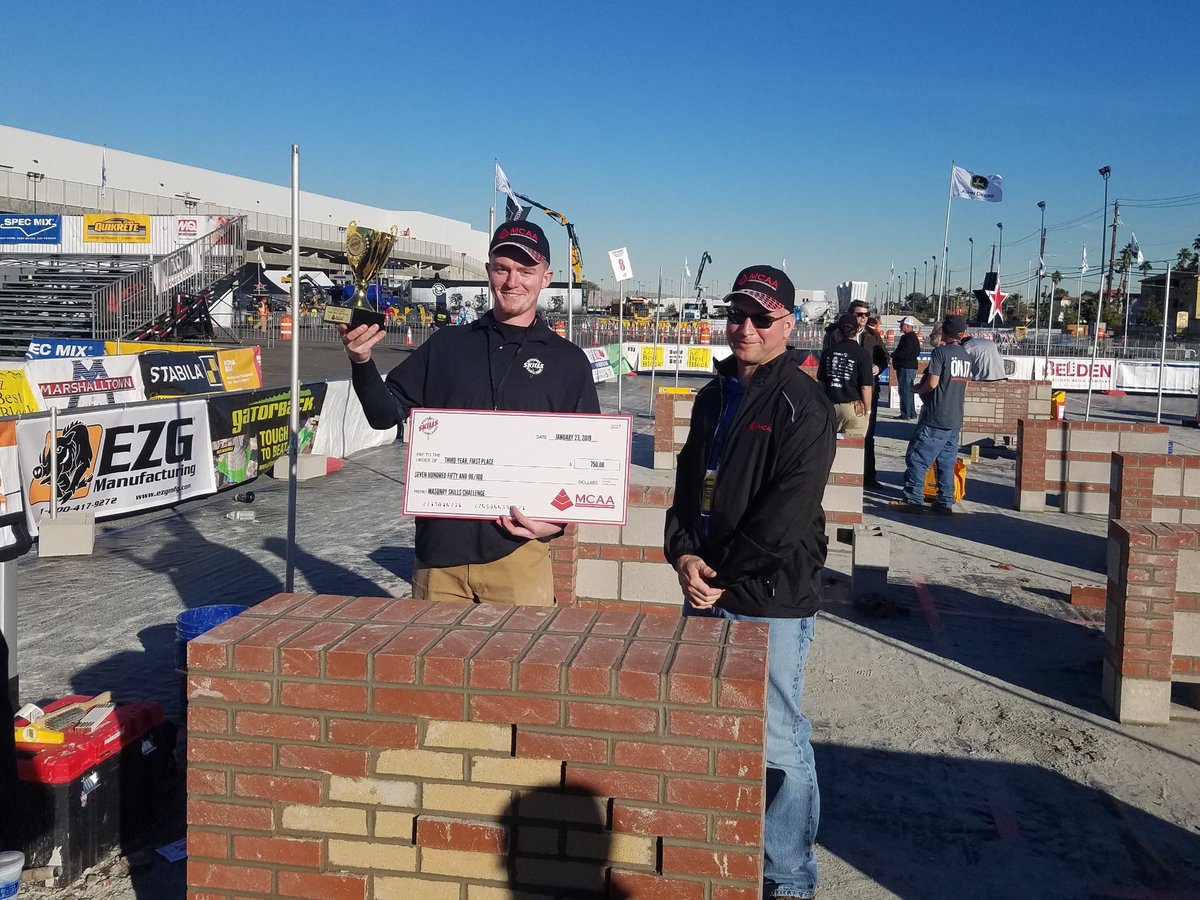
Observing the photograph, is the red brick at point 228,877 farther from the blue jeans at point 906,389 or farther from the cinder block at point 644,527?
the blue jeans at point 906,389

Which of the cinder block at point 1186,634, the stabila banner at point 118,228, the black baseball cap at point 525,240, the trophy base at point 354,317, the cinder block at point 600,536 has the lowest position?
the cinder block at point 1186,634

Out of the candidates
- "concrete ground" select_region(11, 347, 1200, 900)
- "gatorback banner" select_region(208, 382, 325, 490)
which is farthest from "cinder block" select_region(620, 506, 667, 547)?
"gatorback banner" select_region(208, 382, 325, 490)

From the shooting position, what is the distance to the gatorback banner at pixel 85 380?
13.6 metres

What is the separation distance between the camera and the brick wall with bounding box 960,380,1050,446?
17.4 metres

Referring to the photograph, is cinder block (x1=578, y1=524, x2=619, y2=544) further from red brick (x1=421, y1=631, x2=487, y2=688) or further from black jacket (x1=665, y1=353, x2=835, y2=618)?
red brick (x1=421, y1=631, x2=487, y2=688)

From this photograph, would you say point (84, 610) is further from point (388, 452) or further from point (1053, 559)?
point (388, 452)

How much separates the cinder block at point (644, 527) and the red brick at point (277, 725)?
11.2 feet

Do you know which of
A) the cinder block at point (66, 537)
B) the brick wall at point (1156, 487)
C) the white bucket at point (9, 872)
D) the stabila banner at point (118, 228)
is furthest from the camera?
the stabila banner at point (118, 228)

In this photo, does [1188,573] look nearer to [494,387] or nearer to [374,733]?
[494,387]

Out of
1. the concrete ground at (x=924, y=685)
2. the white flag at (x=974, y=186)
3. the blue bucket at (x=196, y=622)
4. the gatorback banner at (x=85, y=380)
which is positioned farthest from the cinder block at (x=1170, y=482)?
the white flag at (x=974, y=186)

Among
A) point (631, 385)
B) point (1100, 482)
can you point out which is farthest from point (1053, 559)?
point (631, 385)

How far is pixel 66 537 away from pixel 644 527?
5.98 meters

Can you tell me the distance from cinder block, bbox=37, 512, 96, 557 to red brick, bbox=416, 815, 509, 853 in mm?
7802

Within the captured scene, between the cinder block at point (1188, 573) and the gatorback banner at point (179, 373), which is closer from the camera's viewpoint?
the cinder block at point (1188, 573)
